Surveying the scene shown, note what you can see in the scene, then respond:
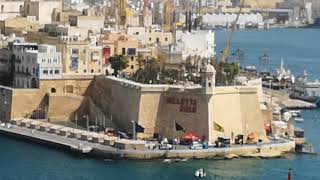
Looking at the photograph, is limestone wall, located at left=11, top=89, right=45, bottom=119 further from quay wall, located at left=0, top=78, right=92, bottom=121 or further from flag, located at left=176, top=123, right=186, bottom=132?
flag, located at left=176, top=123, right=186, bottom=132

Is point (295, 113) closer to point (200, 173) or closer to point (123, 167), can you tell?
point (123, 167)

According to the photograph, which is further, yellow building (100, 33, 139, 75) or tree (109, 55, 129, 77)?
yellow building (100, 33, 139, 75)

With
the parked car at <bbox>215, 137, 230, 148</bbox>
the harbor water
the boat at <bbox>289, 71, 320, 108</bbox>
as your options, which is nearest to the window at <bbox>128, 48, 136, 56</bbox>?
the harbor water

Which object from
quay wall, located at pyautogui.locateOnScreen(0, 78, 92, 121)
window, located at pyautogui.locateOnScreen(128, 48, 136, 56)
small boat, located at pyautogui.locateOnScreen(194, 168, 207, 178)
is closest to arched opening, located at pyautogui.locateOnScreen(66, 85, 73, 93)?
quay wall, located at pyautogui.locateOnScreen(0, 78, 92, 121)

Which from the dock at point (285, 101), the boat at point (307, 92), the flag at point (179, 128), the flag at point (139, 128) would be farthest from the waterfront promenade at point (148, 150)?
the boat at point (307, 92)

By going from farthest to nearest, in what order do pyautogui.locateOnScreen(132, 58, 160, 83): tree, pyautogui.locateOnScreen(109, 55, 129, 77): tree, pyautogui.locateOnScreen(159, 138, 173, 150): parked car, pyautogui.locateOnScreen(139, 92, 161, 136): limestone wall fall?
pyautogui.locateOnScreen(109, 55, 129, 77): tree < pyautogui.locateOnScreen(132, 58, 160, 83): tree < pyautogui.locateOnScreen(139, 92, 161, 136): limestone wall < pyautogui.locateOnScreen(159, 138, 173, 150): parked car

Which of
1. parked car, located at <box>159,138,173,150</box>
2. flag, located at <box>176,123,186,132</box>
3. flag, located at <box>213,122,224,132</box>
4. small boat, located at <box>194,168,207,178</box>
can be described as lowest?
small boat, located at <box>194,168,207,178</box>

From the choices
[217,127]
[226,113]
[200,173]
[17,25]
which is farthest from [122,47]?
[200,173]

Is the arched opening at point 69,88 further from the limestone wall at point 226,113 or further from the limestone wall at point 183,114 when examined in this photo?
the limestone wall at point 226,113

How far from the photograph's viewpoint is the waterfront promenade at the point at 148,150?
54.6ft

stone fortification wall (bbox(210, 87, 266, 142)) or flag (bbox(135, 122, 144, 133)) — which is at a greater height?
stone fortification wall (bbox(210, 87, 266, 142))

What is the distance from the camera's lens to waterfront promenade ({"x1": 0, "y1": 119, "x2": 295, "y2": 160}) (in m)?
16.6

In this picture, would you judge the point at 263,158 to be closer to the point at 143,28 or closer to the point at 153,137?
the point at 153,137

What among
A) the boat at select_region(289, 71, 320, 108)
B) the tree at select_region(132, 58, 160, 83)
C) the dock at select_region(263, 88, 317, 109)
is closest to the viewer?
the tree at select_region(132, 58, 160, 83)
